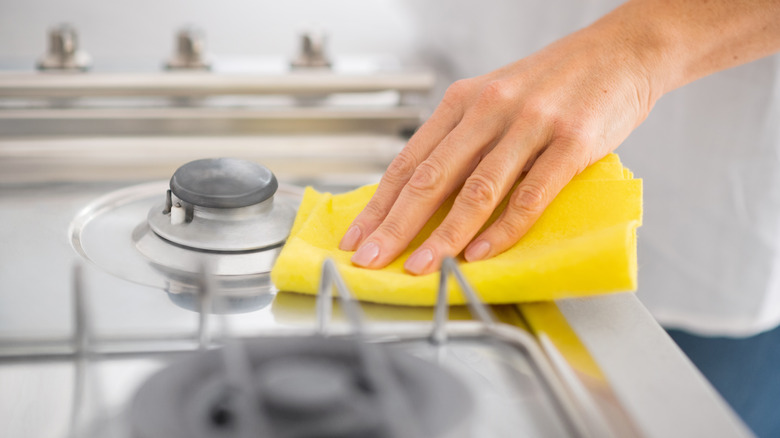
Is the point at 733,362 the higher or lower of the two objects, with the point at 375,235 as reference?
lower

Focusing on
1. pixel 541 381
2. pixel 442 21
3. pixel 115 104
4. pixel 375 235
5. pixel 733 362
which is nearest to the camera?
pixel 541 381

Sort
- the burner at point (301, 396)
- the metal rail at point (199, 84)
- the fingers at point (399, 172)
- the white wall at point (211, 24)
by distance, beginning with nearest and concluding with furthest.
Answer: the burner at point (301, 396) → the fingers at point (399, 172) → the metal rail at point (199, 84) → the white wall at point (211, 24)

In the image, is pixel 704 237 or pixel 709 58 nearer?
pixel 709 58

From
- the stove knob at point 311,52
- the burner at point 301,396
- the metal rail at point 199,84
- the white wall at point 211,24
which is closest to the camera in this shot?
the burner at point 301,396

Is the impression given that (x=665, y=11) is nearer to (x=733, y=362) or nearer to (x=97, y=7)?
(x=733, y=362)

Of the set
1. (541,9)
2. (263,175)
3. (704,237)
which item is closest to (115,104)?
(263,175)

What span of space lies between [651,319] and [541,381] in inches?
4.1

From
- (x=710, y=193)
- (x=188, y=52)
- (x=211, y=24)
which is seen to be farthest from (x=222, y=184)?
(x=211, y=24)

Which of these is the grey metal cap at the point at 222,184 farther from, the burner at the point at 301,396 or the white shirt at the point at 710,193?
the white shirt at the point at 710,193

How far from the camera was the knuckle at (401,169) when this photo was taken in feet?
2.02

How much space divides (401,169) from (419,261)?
5.3 inches

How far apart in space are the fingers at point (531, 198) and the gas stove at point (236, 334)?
54mm

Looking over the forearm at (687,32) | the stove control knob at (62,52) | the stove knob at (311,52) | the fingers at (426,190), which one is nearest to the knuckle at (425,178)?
the fingers at (426,190)

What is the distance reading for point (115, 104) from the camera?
0.83 metres
